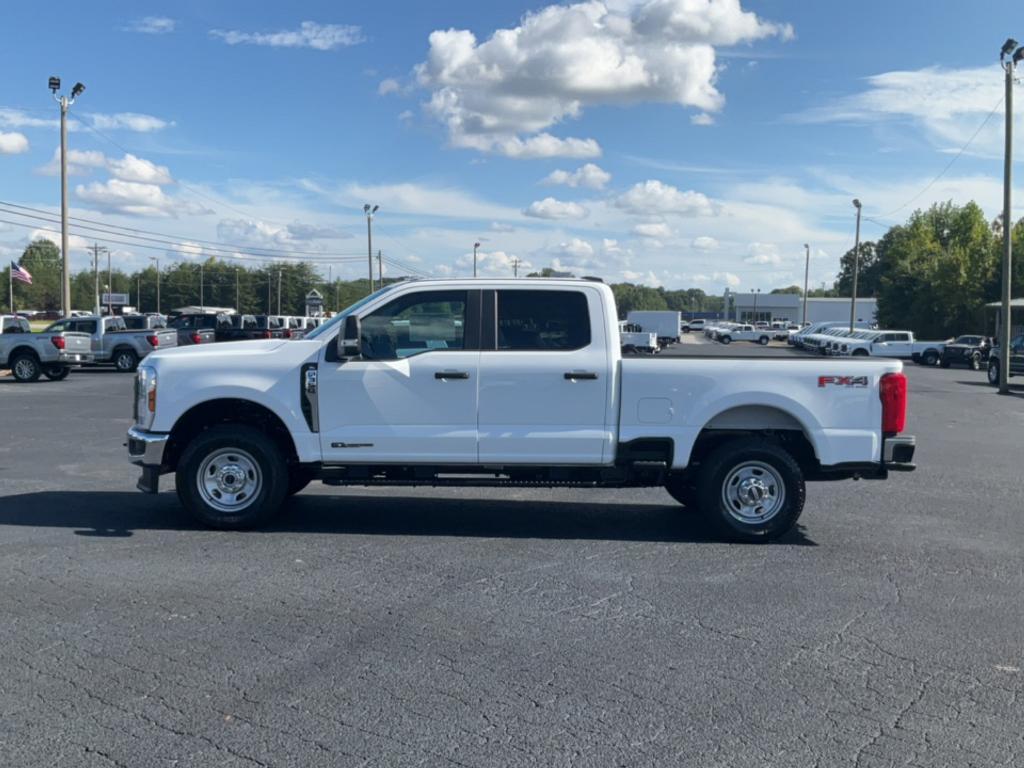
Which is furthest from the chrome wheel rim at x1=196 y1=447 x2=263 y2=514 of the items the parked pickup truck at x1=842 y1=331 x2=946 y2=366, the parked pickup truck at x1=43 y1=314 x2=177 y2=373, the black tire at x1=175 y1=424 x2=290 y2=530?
the parked pickup truck at x1=842 y1=331 x2=946 y2=366

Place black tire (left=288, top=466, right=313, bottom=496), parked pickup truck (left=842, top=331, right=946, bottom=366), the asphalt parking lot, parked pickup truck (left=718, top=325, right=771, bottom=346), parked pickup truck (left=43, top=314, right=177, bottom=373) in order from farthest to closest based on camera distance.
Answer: parked pickup truck (left=718, top=325, right=771, bottom=346) < parked pickup truck (left=842, top=331, right=946, bottom=366) < parked pickup truck (left=43, top=314, right=177, bottom=373) < black tire (left=288, top=466, right=313, bottom=496) < the asphalt parking lot

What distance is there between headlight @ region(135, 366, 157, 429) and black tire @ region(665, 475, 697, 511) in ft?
14.0

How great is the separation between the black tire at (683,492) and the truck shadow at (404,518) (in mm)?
88

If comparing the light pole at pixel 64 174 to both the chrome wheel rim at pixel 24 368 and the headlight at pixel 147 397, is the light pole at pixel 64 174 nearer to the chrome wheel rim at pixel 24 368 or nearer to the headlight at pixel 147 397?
the chrome wheel rim at pixel 24 368

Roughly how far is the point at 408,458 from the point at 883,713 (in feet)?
14.2

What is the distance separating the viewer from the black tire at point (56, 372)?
26656mm

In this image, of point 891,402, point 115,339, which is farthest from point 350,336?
point 115,339

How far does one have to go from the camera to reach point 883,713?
4.45 metres

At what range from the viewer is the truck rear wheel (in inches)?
1164

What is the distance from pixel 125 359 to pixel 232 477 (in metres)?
23.8

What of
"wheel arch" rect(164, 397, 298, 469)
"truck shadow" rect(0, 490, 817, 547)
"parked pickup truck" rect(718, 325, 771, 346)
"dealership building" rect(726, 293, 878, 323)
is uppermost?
"dealership building" rect(726, 293, 878, 323)

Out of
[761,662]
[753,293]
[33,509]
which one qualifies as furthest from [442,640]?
[753,293]

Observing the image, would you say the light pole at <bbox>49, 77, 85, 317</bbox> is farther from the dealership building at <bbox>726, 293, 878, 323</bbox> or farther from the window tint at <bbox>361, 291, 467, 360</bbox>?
the dealership building at <bbox>726, 293, 878, 323</bbox>

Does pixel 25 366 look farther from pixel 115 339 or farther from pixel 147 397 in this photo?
pixel 147 397
